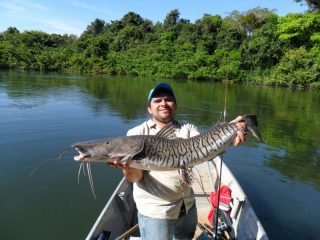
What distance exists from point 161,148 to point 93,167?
8161mm

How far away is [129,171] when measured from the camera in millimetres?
3400

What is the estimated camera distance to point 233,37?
178 ft

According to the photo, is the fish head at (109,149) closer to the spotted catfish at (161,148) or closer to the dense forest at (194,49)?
the spotted catfish at (161,148)

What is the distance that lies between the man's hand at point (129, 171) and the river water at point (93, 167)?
4.30 m

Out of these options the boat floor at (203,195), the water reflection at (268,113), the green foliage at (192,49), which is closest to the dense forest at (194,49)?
the green foliage at (192,49)

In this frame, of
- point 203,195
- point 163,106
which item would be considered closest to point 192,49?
point 203,195

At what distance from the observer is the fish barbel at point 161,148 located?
320 centimetres

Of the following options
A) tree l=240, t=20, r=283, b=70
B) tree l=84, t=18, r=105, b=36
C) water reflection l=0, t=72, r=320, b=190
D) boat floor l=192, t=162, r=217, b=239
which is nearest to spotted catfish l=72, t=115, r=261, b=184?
boat floor l=192, t=162, r=217, b=239

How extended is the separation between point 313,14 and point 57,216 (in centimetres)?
4688

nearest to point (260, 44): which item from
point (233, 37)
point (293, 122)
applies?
point (233, 37)

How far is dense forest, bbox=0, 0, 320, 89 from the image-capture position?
45406 mm

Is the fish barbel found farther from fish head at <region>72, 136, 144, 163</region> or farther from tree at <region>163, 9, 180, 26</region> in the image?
tree at <region>163, 9, 180, 26</region>

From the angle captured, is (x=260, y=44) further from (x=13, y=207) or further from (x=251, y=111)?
(x=13, y=207)

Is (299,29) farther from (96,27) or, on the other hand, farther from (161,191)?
(96,27)
